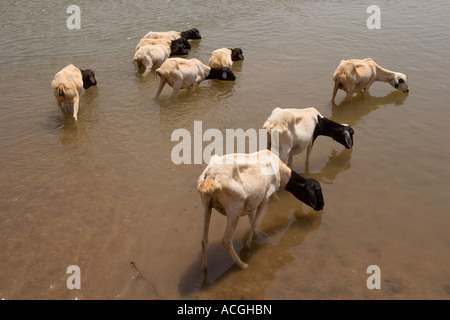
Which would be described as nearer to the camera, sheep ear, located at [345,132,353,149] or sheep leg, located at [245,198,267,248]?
sheep leg, located at [245,198,267,248]

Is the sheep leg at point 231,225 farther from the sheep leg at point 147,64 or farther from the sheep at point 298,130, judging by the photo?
the sheep leg at point 147,64

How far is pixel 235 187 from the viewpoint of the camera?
5.11 meters

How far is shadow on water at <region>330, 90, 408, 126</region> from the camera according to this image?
1008cm

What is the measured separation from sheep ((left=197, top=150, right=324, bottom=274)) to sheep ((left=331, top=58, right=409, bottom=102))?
17.0ft

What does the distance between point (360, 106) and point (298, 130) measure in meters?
4.29

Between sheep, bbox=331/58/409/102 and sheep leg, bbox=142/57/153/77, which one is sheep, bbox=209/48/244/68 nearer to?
sheep leg, bbox=142/57/153/77

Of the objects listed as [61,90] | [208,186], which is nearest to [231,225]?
[208,186]

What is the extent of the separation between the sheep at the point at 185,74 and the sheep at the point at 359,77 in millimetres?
3403

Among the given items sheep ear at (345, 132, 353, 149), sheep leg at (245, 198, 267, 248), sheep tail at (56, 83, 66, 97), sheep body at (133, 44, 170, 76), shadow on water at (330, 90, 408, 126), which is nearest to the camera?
sheep leg at (245, 198, 267, 248)

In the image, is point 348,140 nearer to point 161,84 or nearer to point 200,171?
point 200,171

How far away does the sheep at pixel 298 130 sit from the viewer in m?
7.09

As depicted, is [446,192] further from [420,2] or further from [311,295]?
[420,2]

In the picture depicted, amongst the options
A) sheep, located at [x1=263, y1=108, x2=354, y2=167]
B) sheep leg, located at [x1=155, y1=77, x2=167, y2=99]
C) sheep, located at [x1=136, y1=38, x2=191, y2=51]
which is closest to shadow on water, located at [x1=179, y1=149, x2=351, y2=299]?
sheep, located at [x1=263, y1=108, x2=354, y2=167]

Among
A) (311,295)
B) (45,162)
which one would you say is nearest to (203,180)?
(311,295)
